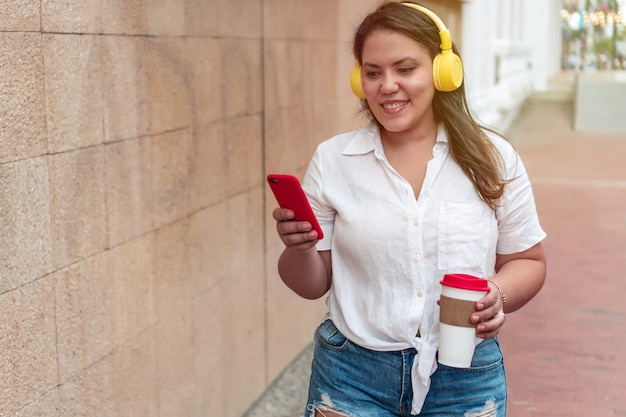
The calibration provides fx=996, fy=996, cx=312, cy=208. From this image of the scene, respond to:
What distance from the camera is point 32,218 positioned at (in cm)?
306

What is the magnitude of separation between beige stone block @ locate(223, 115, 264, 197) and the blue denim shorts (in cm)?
222

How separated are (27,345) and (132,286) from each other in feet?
2.55

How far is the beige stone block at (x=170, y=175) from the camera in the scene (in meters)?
3.98

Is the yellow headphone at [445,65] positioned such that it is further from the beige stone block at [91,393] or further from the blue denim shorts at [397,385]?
the beige stone block at [91,393]

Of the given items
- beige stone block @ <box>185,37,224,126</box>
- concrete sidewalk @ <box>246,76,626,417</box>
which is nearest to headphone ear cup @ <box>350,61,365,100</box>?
beige stone block @ <box>185,37,224,126</box>

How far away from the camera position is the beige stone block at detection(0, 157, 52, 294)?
2.93 m

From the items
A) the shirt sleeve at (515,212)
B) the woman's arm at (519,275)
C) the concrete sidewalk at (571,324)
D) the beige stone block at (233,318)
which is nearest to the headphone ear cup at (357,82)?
the shirt sleeve at (515,212)

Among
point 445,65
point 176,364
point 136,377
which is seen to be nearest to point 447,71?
point 445,65

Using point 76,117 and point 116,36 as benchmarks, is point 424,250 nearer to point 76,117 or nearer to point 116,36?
point 76,117

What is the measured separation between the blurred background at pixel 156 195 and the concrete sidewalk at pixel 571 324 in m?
0.72

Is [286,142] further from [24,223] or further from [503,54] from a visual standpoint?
[503,54]

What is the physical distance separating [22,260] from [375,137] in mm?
1152

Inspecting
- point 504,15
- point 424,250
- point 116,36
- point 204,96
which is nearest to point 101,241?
point 116,36

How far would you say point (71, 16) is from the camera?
328 cm
